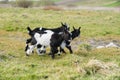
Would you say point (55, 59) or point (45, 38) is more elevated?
point (45, 38)

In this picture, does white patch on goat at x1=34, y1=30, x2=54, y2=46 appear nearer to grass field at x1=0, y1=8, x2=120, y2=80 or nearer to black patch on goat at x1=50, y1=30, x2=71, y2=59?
black patch on goat at x1=50, y1=30, x2=71, y2=59

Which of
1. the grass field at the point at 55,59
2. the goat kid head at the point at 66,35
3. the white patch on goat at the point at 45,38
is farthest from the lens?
the white patch on goat at the point at 45,38

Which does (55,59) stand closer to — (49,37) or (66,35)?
(49,37)

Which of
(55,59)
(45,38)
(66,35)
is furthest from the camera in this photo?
(45,38)

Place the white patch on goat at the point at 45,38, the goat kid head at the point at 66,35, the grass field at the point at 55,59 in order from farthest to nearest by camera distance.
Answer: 1. the white patch on goat at the point at 45,38
2. the goat kid head at the point at 66,35
3. the grass field at the point at 55,59

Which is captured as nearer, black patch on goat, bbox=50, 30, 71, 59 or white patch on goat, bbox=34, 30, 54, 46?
black patch on goat, bbox=50, 30, 71, 59

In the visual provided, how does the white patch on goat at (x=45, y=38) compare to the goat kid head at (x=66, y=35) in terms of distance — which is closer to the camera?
the goat kid head at (x=66, y=35)

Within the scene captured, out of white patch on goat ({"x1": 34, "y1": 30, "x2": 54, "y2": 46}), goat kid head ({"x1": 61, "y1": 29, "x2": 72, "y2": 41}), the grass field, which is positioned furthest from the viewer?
white patch on goat ({"x1": 34, "y1": 30, "x2": 54, "y2": 46})

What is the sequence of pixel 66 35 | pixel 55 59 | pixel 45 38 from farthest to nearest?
pixel 45 38, pixel 66 35, pixel 55 59

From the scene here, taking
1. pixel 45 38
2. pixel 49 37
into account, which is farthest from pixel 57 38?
pixel 45 38

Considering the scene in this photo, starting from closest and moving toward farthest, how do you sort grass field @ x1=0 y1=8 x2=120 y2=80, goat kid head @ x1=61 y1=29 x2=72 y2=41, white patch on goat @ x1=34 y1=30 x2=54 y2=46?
grass field @ x1=0 y1=8 x2=120 y2=80 < goat kid head @ x1=61 y1=29 x2=72 y2=41 < white patch on goat @ x1=34 y1=30 x2=54 y2=46

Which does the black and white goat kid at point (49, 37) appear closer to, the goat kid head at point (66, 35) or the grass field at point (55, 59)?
the goat kid head at point (66, 35)

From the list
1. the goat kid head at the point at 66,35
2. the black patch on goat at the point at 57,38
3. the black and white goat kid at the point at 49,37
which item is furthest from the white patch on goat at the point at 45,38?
the goat kid head at the point at 66,35

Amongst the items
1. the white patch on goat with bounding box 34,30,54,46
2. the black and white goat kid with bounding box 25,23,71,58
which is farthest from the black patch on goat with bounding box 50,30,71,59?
the white patch on goat with bounding box 34,30,54,46
